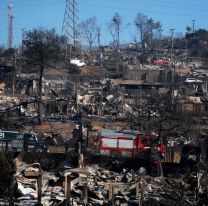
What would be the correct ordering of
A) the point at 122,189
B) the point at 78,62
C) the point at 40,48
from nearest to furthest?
the point at 122,189 → the point at 40,48 → the point at 78,62

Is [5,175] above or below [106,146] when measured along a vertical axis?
above

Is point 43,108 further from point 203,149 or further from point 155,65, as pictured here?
point 155,65

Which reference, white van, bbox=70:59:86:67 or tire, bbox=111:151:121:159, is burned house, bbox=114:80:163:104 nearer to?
white van, bbox=70:59:86:67

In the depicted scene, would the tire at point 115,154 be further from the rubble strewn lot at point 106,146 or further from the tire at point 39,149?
the tire at point 39,149

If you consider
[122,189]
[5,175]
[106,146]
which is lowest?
[122,189]

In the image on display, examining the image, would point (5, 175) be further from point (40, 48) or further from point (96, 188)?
point (40, 48)

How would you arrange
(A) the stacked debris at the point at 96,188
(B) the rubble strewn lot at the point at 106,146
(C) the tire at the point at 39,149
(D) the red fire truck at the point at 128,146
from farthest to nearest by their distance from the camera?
(D) the red fire truck at the point at 128,146 → (C) the tire at the point at 39,149 → (B) the rubble strewn lot at the point at 106,146 → (A) the stacked debris at the point at 96,188

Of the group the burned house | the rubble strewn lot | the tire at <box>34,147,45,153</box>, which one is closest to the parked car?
the rubble strewn lot

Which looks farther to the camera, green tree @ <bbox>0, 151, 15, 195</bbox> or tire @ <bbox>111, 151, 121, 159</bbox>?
tire @ <bbox>111, 151, 121, 159</bbox>

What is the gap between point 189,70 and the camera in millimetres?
52656

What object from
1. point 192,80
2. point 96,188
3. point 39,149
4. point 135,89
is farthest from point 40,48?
point 96,188

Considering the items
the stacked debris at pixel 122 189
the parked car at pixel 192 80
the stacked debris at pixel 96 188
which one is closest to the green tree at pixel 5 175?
the stacked debris at pixel 96 188

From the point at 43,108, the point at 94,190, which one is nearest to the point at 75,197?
the point at 94,190

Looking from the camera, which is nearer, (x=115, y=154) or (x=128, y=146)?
(x=115, y=154)
